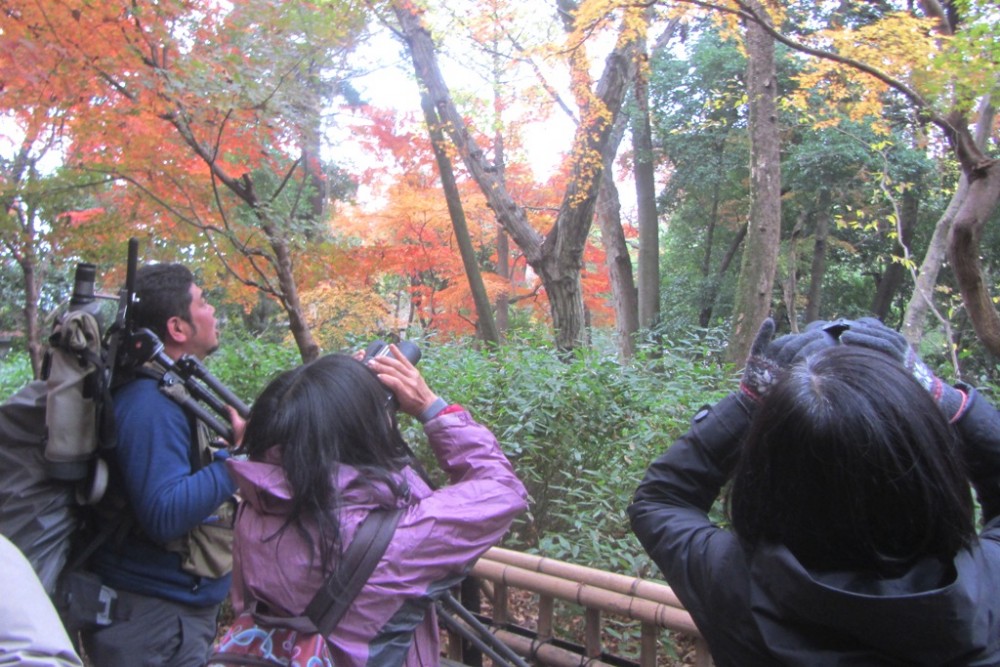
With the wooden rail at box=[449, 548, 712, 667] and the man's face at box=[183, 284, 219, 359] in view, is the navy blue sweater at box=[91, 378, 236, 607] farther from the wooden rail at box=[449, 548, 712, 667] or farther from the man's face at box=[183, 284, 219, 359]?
the wooden rail at box=[449, 548, 712, 667]

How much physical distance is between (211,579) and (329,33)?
4.62m

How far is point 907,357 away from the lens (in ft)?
3.85

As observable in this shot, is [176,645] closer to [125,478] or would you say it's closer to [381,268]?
[125,478]

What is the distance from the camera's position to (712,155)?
49.3 ft

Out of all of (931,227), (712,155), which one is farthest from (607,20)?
(931,227)

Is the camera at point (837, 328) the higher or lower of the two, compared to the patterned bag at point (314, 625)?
higher

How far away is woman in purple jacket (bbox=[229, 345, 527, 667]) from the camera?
4.86 feet

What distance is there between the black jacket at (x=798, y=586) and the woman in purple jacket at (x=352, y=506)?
0.41 m

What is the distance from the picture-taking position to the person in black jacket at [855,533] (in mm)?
961

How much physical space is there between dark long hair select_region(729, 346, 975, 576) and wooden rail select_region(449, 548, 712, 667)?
3.30ft

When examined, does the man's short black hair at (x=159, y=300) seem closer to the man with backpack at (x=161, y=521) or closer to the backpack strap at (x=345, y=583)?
the man with backpack at (x=161, y=521)

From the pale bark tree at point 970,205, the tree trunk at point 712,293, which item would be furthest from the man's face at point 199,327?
the tree trunk at point 712,293

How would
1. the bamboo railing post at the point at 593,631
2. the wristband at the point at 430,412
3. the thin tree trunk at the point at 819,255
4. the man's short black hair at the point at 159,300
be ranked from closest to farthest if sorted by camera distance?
the wristband at the point at 430,412
the man's short black hair at the point at 159,300
the bamboo railing post at the point at 593,631
the thin tree trunk at the point at 819,255

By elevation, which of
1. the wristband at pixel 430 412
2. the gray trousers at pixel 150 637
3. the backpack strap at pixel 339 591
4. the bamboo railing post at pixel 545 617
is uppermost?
the wristband at pixel 430 412
